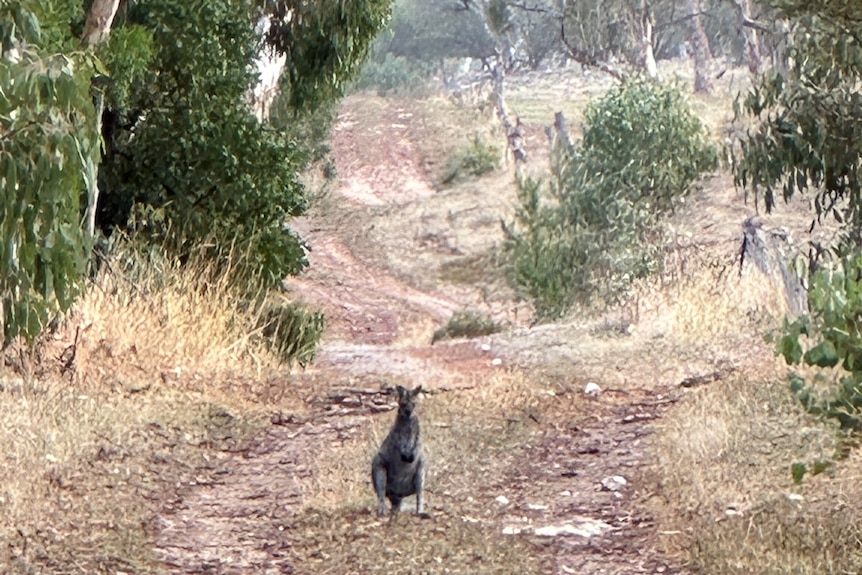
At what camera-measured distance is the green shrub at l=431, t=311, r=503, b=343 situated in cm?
2245

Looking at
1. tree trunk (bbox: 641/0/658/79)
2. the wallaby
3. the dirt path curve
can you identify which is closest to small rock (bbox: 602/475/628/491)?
the dirt path curve

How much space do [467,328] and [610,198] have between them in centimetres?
311

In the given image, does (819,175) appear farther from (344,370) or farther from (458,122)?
(458,122)

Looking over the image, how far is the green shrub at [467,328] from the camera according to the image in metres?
22.5

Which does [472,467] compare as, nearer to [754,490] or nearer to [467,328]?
[754,490]

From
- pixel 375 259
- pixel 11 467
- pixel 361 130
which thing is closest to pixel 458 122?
pixel 361 130

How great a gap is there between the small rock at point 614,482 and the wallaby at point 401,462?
1.94 metres

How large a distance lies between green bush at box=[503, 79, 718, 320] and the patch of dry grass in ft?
31.2

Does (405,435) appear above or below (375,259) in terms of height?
above

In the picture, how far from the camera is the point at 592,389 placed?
13.2 metres

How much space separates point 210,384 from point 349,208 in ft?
88.8

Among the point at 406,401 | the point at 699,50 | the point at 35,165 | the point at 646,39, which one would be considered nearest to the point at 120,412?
the point at 406,401

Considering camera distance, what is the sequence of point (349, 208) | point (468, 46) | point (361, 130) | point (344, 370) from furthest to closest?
point (468, 46) < point (361, 130) < point (349, 208) < point (344, 370)

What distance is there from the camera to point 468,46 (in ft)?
187
